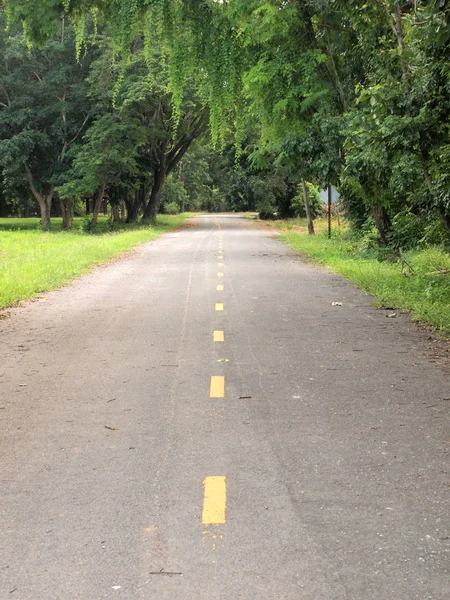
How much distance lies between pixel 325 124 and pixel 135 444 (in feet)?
50.2

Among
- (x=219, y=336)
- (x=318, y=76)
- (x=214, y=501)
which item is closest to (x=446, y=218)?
(x=219, y=336)

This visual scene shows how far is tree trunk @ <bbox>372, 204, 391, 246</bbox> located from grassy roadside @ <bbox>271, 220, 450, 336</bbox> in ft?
1.81

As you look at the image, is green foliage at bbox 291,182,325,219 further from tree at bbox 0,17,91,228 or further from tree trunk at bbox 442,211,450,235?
tree trunk at bbox 442,211,450,235

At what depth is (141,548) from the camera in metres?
3.75

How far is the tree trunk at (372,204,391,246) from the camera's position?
71.1ft

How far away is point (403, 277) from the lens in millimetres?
15586

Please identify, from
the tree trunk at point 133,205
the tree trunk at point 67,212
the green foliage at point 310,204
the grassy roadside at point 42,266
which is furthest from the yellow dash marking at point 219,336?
the tree trunk at point 133,205

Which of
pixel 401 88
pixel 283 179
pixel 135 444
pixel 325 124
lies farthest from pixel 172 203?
pixel 135 444

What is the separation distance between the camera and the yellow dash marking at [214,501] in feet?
13.4

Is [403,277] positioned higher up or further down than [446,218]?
further down

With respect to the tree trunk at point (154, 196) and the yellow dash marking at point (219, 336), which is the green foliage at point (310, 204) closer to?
the tree trunk at point (154, 196)

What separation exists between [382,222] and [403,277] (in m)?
6.59

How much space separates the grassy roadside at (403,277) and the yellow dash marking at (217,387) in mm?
3993

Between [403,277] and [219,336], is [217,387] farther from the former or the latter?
[403,277]
